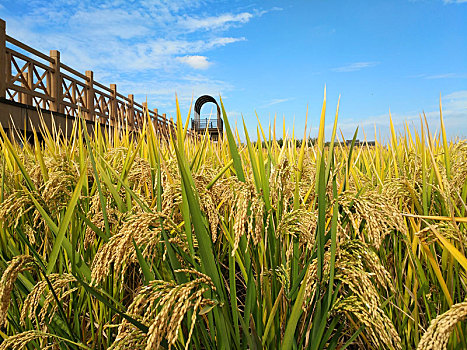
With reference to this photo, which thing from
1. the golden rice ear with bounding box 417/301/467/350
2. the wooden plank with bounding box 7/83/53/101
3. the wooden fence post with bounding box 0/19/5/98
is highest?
the wooden fence post with bounding box 0/19/5/98

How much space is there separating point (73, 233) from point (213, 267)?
70 cm

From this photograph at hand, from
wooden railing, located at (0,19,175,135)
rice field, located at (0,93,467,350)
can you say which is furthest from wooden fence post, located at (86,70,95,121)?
rice field, located at (0,93,467,350)

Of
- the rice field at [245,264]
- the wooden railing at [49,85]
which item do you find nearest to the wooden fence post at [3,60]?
the wooden railing at [49,85]

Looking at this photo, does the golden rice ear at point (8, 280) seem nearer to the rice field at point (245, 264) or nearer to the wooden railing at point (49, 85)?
the rice field at point (245, 264)

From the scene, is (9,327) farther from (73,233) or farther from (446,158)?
(446,158)

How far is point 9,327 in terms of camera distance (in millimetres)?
1443

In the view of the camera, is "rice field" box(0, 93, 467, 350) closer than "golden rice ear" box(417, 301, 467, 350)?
No

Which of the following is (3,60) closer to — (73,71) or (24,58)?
(24,58)

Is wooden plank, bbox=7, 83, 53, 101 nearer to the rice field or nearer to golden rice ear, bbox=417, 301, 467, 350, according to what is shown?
the rice field

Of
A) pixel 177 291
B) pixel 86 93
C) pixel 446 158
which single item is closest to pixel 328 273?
pixel 177 291

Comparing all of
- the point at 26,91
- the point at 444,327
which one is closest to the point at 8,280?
the point at 444,327


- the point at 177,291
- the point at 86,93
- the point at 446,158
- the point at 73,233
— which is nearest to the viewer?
the point at 177,291

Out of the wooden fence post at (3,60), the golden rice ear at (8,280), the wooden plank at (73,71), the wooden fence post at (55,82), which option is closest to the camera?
the golden rice ear at (8,280)

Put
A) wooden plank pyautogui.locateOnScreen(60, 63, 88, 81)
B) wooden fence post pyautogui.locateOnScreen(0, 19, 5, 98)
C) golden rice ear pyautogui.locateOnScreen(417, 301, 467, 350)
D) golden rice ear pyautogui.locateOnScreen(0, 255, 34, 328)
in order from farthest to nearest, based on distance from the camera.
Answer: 1. wooden plank pyautogui.locateOnScreen(60, 63, 88, 81)
2. wooden fence post pyautogui.locateOnScreen(0, 19, 5, 98)
3. golden rice ear pyautogui.locateOnScreen(0, 255, 34, 328)
4. golden rice ear pyautogui.locateOnScreen(417, 301, 467, 350)
